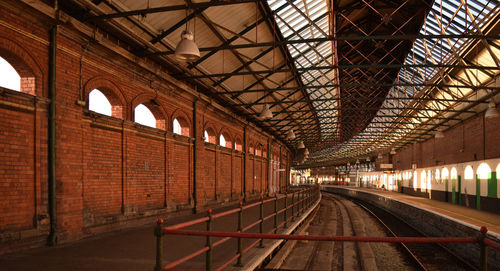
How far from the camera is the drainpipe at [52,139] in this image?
683 cm

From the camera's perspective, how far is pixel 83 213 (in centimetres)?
779

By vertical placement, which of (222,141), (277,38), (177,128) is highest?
(277,38)

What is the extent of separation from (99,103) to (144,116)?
2.16 metres

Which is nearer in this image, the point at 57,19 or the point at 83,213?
the point at 57,19

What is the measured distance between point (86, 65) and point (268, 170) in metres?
21.0

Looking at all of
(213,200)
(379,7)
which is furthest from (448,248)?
(379,7)

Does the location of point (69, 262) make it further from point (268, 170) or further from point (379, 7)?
point (268, 170)

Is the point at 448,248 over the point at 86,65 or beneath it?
beneath

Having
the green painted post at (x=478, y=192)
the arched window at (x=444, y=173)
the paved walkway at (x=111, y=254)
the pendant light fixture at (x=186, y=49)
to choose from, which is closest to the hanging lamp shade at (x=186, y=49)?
the pendant light fixture at (x=186, y=49)

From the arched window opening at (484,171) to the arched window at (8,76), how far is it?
18957mm

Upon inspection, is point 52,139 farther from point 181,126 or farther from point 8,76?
point 181,126

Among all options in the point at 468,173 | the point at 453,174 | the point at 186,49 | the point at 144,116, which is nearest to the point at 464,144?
the point at 468,173

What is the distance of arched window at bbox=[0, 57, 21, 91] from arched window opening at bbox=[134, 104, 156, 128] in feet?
12.1

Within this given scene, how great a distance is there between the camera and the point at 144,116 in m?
11.0
